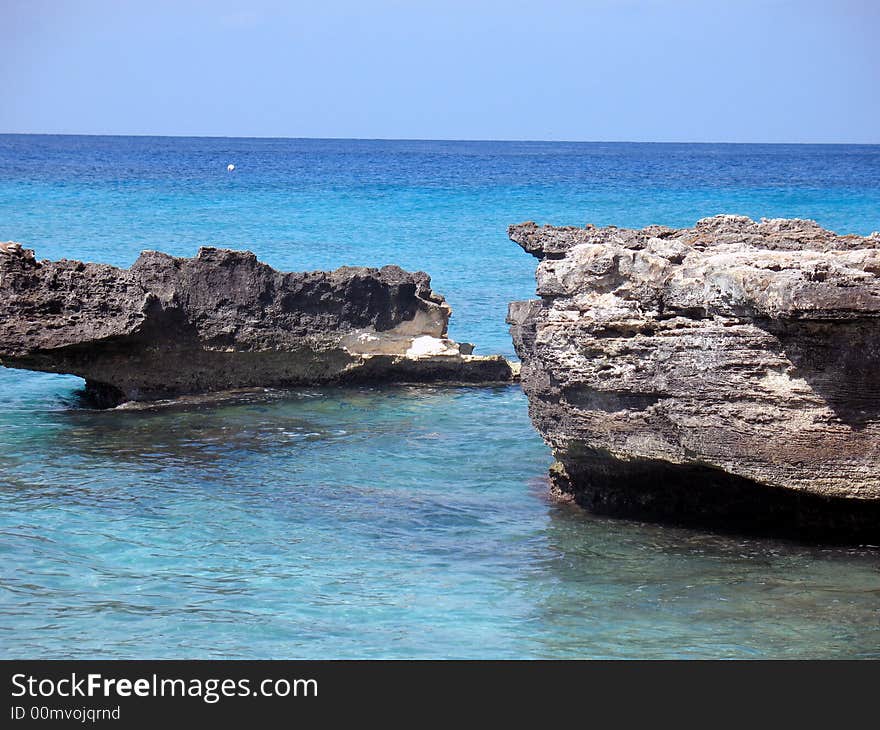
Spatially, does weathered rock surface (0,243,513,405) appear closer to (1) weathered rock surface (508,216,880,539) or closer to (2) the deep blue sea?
(2) the deep blue sea

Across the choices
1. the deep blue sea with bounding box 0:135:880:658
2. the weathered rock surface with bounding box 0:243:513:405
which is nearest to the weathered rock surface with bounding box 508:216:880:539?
the deep blue sea with bounding box 0:135:880:658

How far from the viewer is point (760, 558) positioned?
753cm

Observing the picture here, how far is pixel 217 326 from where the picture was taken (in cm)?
1213

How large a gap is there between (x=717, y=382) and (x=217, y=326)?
20.9 ft

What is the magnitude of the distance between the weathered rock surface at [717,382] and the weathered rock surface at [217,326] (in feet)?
15.0

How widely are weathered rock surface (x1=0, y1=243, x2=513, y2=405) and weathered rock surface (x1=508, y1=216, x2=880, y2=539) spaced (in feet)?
15.0

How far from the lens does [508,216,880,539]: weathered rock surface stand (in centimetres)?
689

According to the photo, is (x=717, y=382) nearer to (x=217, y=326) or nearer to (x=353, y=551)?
(x=353, y=551)

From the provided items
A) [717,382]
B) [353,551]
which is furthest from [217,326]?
[717,382]

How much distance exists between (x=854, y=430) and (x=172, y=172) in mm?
60115

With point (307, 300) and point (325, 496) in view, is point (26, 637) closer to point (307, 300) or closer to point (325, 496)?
point (325, 496)

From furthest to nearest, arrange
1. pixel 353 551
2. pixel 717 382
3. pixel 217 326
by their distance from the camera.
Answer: pixel 217 326 → pixel 353 551 → pixel 717 382

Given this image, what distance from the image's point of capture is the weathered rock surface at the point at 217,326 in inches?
448

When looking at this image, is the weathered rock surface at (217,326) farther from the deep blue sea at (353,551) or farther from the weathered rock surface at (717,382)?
the weathered rock surface at (717,382)
